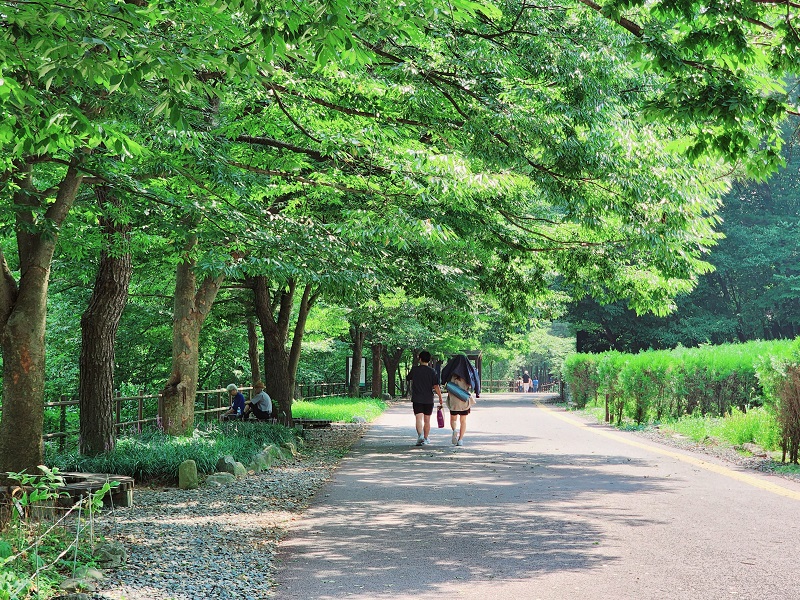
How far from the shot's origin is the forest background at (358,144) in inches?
223

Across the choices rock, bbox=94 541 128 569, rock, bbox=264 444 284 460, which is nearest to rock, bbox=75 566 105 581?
rock, bbox=94 541 128 569

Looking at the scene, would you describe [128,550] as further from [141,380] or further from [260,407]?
[141,380]

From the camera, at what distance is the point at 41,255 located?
880 cm

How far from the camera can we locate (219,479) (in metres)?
11.0

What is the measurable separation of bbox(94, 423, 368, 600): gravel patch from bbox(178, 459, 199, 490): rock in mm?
141

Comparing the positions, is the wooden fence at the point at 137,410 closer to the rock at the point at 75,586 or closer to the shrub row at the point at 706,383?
the rock at the point at 75,586

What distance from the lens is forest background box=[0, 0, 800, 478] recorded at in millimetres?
5660

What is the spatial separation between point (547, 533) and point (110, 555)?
144 inches

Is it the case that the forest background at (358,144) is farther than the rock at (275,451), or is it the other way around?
the rock at (275,451)

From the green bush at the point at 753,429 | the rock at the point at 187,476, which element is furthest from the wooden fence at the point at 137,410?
the green bush at the point at 753,429

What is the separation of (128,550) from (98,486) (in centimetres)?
154

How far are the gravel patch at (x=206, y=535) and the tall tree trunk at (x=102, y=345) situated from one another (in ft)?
5.79

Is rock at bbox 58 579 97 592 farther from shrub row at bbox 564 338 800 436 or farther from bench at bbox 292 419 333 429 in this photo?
bench at bbox 292 419 333 429

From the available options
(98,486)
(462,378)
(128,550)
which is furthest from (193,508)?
(462,378)
